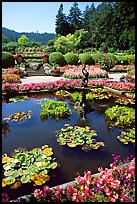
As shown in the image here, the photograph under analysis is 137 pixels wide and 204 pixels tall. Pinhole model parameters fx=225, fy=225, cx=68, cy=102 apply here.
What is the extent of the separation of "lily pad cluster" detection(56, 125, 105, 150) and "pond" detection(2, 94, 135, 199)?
12 centimetres

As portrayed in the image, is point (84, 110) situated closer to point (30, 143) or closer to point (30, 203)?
point (30, 143)

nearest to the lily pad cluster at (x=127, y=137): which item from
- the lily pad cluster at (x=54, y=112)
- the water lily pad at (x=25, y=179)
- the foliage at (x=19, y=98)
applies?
the lily pad cluster at (x=54, y=112)

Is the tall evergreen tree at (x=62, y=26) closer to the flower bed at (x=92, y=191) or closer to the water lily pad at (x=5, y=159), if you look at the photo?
the water lily pad at (x=5, y=159)

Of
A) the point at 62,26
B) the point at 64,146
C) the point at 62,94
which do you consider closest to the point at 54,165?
the point at 64,146

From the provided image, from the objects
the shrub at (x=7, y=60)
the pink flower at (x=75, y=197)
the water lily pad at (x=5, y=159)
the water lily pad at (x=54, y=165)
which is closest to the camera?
the pink flower at (x=75, y=197)

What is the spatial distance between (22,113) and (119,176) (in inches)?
176

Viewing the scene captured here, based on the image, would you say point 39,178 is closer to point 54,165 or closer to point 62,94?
point 54,165

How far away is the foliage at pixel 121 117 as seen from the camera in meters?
5.97

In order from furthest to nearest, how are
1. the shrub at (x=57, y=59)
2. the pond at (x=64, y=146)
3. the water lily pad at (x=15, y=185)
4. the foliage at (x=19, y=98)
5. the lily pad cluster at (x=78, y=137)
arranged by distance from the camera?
the shrub at (x=57, y=59) → the foliage at (x=19, y=98) → the lily pad cluster at (x=78, y=137) → the pond at (x=64, y=146) → the water lily pad at (x=15, y=185)

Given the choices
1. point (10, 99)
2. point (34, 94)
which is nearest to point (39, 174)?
point (10, 99)

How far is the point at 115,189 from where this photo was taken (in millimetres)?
2787

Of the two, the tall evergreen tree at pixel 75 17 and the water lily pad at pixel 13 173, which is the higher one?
the tall evergreen tree at pixel 75 17

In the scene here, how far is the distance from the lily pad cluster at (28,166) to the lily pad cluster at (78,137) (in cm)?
54

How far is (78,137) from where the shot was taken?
511 centimetres
